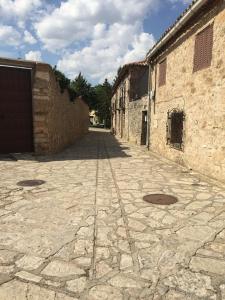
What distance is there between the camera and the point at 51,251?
3.39 metres

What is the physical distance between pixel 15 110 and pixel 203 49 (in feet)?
23.3

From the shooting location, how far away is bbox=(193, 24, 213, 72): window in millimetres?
7375

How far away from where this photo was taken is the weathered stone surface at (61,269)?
2918 millimetres

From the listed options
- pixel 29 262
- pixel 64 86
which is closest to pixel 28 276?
pixel 29 262

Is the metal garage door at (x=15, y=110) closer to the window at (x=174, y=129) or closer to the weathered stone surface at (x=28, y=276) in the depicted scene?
the window at (x=174, y=129)

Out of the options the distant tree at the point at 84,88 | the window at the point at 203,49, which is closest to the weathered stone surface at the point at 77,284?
the window at the point at 203,49

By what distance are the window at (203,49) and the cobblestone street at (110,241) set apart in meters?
3.28

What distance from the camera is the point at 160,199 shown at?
5.53 meters

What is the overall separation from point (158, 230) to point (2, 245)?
2077 millimetres

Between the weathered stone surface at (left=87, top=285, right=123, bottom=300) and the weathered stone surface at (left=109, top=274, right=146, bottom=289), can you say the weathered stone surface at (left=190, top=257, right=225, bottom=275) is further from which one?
the weathered stone surface at (left=87, top=285, right=123, bottom=300)

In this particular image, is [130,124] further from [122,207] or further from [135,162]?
[122,207]

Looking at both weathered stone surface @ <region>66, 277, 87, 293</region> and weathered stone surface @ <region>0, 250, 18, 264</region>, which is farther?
weathered stone surface @ <region>0, 250, 18, 264</region>

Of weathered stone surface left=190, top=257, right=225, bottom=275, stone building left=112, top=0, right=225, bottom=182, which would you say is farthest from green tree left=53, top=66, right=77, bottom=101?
weathered stone surface left=190, top=257, right=225, bottom=275

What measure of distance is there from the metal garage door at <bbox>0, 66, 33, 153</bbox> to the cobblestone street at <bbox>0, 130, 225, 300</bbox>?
4409 mm
